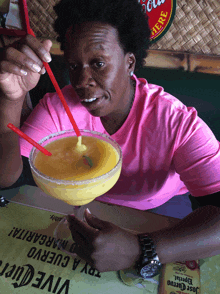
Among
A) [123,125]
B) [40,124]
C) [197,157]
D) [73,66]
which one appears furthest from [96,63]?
[197,157]

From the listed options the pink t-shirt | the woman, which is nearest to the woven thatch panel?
the woman

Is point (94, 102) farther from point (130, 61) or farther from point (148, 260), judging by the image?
point (148, 260)

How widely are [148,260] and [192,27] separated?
1708 mm

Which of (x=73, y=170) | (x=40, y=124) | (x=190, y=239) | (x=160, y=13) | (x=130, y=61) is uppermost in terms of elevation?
(x=160, y=13)

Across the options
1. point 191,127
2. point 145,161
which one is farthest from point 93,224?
point 191,127

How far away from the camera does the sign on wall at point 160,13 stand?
1.71 meters

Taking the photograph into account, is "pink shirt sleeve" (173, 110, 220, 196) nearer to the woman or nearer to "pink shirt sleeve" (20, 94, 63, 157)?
the woman

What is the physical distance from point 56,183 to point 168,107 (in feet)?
2.59

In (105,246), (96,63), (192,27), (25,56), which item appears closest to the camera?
(105,246)

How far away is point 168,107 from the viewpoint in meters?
1.27

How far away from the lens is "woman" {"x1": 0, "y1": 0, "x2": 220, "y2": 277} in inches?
35.8

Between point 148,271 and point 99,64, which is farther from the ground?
point 99,64

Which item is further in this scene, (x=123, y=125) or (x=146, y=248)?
(x=123, y=125)

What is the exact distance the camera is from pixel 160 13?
5.76 ft
